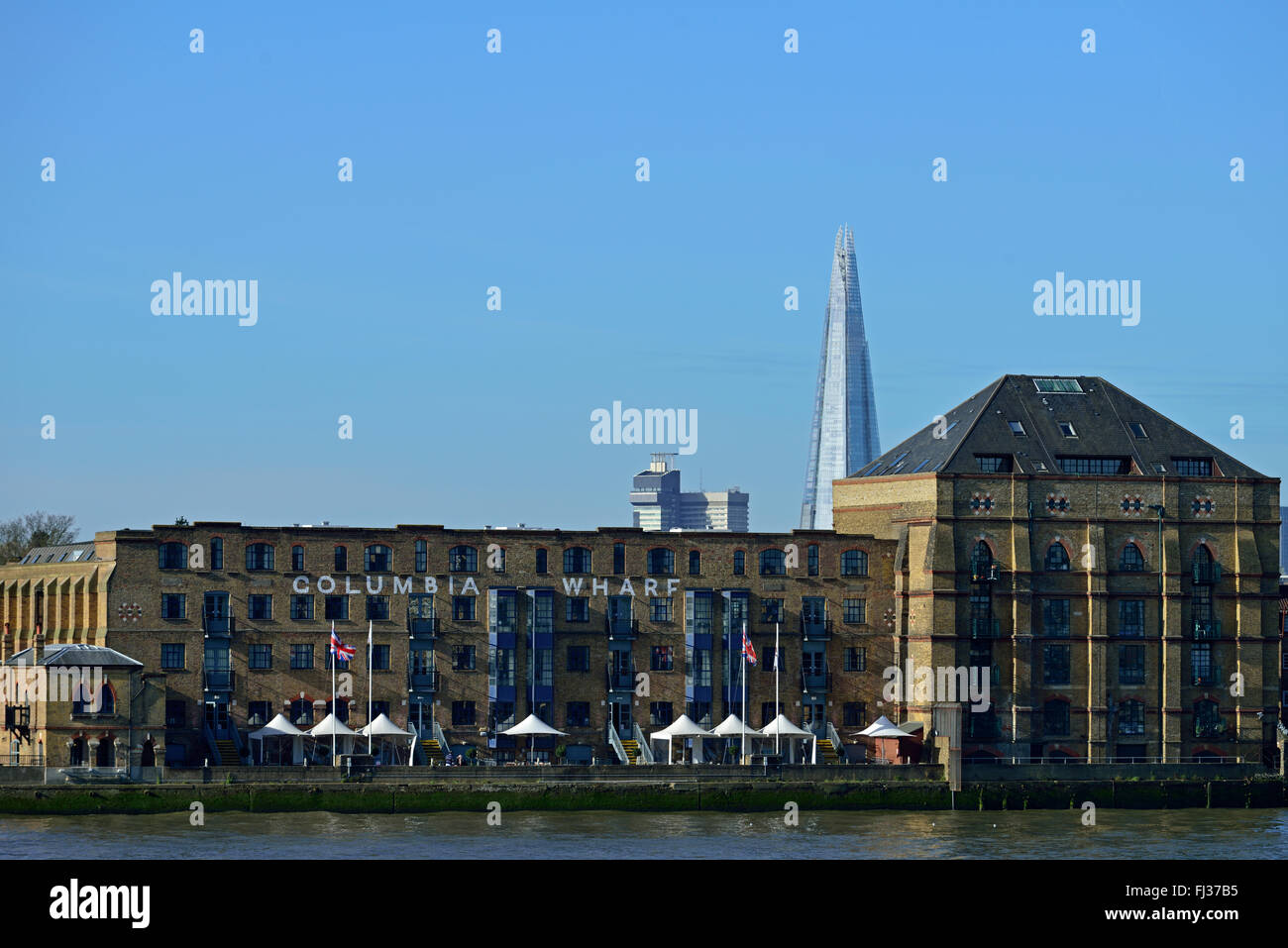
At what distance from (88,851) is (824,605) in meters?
46.2

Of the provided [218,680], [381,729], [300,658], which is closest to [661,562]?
[381,729]

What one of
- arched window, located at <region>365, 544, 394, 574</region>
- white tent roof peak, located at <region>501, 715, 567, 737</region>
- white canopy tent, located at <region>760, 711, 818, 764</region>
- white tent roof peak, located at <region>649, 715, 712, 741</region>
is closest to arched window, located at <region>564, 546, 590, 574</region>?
white tent roof peak, located at <region>501, 715, 567, 737</region>

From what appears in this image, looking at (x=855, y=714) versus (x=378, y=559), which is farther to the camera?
(x=855, y=714)

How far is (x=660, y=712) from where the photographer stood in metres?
113

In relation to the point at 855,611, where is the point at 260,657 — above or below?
below

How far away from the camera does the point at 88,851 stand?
264 ft

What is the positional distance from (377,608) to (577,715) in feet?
38.1

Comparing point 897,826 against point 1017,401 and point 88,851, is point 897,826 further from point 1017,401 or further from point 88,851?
point 88,851

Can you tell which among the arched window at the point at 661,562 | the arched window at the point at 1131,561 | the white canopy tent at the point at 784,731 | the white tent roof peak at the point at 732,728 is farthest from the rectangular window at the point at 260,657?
the arched window at the point at 1131,561

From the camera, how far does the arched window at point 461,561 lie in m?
111

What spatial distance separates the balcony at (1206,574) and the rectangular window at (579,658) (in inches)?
1269

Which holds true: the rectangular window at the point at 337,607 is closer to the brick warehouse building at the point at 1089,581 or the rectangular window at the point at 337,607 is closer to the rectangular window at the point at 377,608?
the rectangular window at the point at 377,608

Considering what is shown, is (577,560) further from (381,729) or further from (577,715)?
(381,729)
